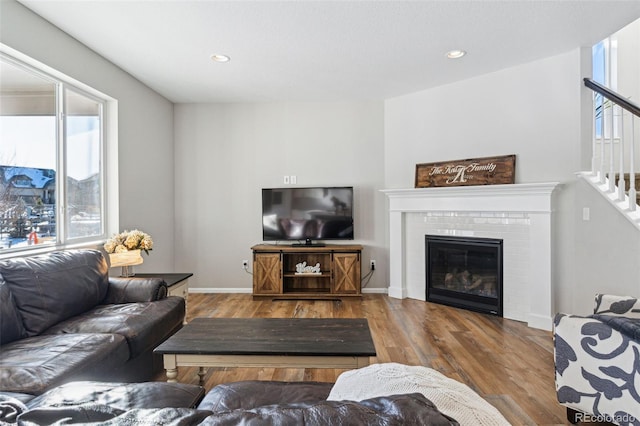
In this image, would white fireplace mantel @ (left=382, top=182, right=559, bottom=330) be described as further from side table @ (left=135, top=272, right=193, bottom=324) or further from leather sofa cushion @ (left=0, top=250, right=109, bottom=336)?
leather sofa cushion @ (left=0, top=250, right=109, bottom=336)

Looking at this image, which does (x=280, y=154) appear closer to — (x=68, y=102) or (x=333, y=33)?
(x=333, y=33)

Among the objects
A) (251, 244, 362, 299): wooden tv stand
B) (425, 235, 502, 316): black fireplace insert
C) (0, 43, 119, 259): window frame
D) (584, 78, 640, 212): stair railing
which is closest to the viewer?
(0, 43, 119, 259): window frame

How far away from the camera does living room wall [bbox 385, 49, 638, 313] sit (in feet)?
10.2

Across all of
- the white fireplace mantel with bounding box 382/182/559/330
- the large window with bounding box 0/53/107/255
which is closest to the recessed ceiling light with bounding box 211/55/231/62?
the large window with bounding box 0/53/107/255

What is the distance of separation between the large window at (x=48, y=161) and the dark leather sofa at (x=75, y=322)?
21.8 inches

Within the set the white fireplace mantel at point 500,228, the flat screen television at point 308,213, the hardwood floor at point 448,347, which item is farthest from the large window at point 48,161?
the white fireplace mantel at point 500,228

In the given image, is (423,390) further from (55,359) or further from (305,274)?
(305,274)

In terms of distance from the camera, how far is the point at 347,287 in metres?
4.29

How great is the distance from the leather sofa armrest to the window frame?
67 cm

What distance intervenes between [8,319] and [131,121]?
99.4 inches

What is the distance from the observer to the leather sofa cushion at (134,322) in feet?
6.56

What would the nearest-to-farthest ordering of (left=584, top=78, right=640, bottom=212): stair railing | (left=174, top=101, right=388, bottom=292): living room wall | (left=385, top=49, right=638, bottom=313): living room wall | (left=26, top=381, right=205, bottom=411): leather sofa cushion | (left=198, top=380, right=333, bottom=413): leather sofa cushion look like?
(left=26, top=381, right=205, bottom=411): leather sofa cushion → (left=198, top=380, right=333, bottom=413): leather sofa cushion → (left=584, top=78, right=640, bottom=212): stair railing → (left=385, top=49, right=638, bottom=313): living room wall → (left=174, top=101, right=388, bottom=292): living room wall

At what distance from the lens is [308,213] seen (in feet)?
14.7

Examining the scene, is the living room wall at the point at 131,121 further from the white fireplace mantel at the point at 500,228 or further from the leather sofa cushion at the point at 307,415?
the white fireplace mantel at the point at 500,228
